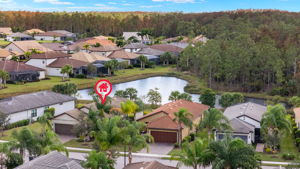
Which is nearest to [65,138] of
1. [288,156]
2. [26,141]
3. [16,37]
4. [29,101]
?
[29,101]

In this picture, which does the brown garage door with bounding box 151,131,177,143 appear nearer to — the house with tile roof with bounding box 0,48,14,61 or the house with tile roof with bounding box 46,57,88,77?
the house with tile roof with bounding box 46,57,88,77

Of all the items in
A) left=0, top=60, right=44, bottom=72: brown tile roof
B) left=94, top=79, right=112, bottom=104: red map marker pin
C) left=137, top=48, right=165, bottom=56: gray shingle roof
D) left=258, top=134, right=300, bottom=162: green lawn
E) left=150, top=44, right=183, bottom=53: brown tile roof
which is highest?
left=150, top=44, right=183, bottom=53: brown tile roof

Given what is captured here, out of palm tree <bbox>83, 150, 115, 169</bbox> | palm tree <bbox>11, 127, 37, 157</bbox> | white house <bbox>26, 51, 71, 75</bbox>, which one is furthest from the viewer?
white house <bbox>26, 51, 71, 75</bbox>

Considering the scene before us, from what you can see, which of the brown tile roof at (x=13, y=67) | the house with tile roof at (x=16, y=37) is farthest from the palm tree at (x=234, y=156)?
the house with tile roof at (x=16, y=37)

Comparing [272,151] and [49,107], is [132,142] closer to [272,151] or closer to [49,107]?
[272,151]

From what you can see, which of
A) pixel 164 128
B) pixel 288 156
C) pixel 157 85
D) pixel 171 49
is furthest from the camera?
pixel 171 49

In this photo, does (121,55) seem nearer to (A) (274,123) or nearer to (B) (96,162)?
(A) (274,123)

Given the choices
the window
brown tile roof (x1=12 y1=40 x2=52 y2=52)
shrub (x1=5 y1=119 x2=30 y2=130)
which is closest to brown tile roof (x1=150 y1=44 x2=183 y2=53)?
brown tile roof (x1=12 y1=40 x2=52 y2=52)
